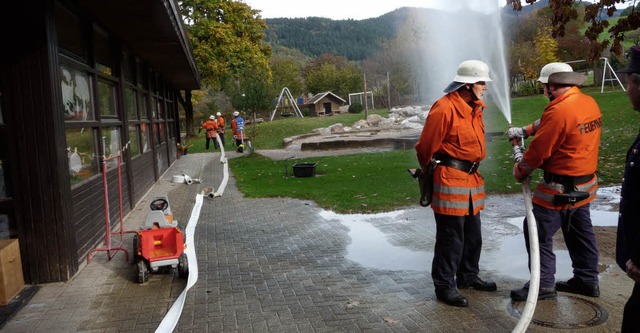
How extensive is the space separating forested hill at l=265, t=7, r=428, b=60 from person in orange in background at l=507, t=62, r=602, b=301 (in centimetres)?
15402

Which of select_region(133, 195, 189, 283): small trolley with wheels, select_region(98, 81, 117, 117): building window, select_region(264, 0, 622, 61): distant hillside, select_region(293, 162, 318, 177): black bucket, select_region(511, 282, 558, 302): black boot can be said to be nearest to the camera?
select_region(511, 282, 558, 302): black boot

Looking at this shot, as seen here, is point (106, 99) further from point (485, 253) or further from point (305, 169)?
point (485, 253)

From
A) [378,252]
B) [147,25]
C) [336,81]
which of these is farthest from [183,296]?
[336,81]

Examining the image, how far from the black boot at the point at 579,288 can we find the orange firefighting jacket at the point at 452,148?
3.65 feet

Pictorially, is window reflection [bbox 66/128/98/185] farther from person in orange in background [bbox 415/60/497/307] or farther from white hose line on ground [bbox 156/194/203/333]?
person in orange in background [bbox 415/60/497/307]

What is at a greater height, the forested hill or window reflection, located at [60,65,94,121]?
the forested hill

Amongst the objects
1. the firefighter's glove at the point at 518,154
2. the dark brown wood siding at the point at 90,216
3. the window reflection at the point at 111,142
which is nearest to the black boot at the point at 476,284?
the firefighter's glove at the point at 518,154

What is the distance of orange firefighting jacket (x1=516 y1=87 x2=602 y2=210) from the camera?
4.34 metres

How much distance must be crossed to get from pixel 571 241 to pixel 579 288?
42 cm

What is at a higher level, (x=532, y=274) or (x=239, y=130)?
(x=239, y=130)

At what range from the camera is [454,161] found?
4.63 metres

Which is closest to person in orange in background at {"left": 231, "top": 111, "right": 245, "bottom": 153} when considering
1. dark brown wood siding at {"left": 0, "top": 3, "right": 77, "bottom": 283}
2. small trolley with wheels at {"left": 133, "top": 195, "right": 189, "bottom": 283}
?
small trolley with wheels at {"left": 133, "top": 195, "right": 189, "bottom": 283}

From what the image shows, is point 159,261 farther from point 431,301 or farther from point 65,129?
point 431,301

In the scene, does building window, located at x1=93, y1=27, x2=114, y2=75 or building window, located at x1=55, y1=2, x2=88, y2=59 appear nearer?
building window, located at x1=55, y1=2, x2=88, y2=59
